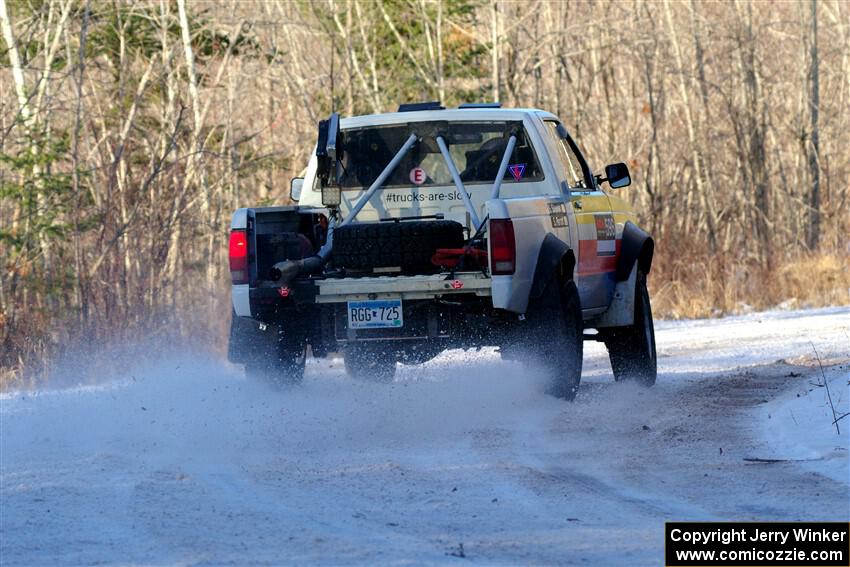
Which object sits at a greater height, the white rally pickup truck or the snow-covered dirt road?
the white rally pickup truck

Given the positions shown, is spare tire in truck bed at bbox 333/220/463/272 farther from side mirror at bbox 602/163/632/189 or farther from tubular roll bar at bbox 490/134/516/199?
side mirror at bbox 602/163/632/189

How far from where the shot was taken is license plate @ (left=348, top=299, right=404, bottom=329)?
9.24 metres

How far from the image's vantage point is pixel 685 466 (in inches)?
283

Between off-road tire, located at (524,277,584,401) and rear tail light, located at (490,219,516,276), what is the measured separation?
0.38m

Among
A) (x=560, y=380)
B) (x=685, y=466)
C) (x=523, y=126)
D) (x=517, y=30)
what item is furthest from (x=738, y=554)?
(x=517, y=30)

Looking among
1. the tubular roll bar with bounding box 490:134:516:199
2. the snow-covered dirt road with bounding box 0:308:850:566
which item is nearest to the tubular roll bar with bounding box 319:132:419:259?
the tubular roll bar with bounding box 490:134:516:199

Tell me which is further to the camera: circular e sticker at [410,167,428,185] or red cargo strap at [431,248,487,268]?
circular e sticker at [410,167,428,185]

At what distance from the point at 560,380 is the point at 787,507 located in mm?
3224

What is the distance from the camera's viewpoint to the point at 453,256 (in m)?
9.35

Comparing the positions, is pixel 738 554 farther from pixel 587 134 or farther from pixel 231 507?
pixel 587 134

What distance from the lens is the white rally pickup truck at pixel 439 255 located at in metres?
9.15

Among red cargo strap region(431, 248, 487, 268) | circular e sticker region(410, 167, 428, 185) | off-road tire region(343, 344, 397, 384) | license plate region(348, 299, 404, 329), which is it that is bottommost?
off-road tire region(343, 344, 397, 384)

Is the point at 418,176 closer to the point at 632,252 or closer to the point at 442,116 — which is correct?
the point at 442,116

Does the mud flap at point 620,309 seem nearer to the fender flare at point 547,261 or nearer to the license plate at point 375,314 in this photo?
the fender flare at point 547,261
